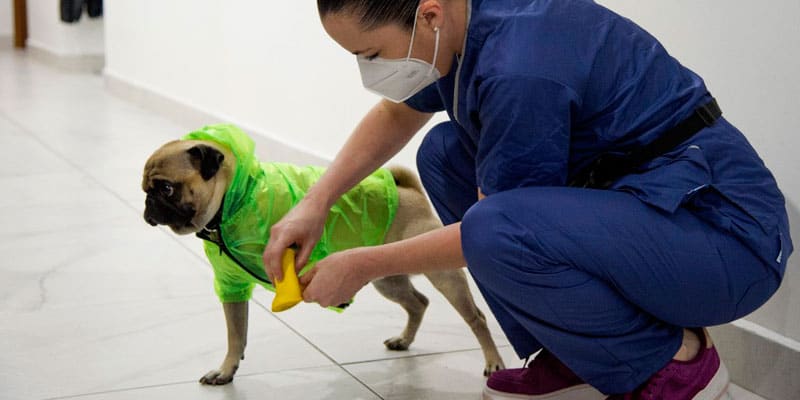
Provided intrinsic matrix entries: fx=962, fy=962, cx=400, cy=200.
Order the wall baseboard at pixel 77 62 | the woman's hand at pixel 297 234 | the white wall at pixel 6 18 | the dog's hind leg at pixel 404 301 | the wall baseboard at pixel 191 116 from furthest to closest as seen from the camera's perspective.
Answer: the white wall at pixel 6 18, the wall baseboard at pixel 77 62, the wall baseboard at pixel 191 116, the dog's hind leg at pixel 404 301, the woman's hand at pixel 297 234

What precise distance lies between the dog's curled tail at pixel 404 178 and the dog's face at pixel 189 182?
351 millimetres

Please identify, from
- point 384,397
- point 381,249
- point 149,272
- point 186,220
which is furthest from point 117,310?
point 381,249

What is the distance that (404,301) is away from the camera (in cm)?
204

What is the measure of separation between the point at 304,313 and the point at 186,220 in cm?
55

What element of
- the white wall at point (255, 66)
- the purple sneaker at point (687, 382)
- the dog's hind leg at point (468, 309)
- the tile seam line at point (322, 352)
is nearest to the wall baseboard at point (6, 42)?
the white wall at point (255, 66)

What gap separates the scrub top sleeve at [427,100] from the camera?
167 centimetres

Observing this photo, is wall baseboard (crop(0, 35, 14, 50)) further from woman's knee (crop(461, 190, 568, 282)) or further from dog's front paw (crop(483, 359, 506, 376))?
woman's knee (crop(461, 190, 568, 282))

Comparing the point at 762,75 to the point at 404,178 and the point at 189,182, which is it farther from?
the point at 189,182

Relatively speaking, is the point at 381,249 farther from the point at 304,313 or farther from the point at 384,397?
the point at 304,313

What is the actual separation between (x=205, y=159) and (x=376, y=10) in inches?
23.7

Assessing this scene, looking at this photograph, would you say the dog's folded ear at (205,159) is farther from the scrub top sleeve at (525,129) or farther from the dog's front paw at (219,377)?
the scrub top sleeve at (525,129)

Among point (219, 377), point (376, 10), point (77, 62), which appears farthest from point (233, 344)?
point (77, 62)

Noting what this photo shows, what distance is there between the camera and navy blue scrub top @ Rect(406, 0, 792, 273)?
1.27 metres

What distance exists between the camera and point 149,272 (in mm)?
2508
